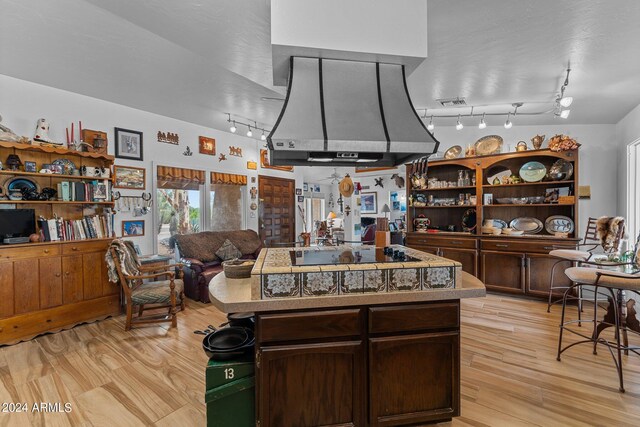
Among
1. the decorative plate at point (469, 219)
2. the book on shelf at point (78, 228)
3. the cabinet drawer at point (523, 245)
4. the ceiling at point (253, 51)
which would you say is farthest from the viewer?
the decorative plate at point (469, 219)

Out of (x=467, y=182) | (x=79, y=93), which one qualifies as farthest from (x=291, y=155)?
(x=467, y=182)

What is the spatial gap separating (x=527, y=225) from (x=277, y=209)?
15.5ft

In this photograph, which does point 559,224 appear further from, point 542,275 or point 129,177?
point 129,177

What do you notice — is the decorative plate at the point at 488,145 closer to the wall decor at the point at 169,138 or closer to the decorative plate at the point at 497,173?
the decorative plate at the point at 497,173

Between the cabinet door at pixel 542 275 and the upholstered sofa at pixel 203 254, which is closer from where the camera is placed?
the cabinet door at pixel 542 275

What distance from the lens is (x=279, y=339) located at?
1.61 meters

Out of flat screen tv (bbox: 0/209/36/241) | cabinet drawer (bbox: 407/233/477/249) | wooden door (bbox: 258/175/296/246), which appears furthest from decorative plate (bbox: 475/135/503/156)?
flat screen tv (bbox: 0/209/36/241)

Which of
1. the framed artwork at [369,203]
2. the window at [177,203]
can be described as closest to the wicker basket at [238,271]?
the window at [177,203]

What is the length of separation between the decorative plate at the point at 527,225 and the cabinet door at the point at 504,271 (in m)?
0.55

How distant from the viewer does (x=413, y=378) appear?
1.75 meters

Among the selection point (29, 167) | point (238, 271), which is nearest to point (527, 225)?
point (238, 271)

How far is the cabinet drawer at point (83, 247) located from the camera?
10.6ft

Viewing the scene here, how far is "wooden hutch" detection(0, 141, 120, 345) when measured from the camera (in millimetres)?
2865

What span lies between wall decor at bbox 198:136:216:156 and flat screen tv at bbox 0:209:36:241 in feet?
8.04
